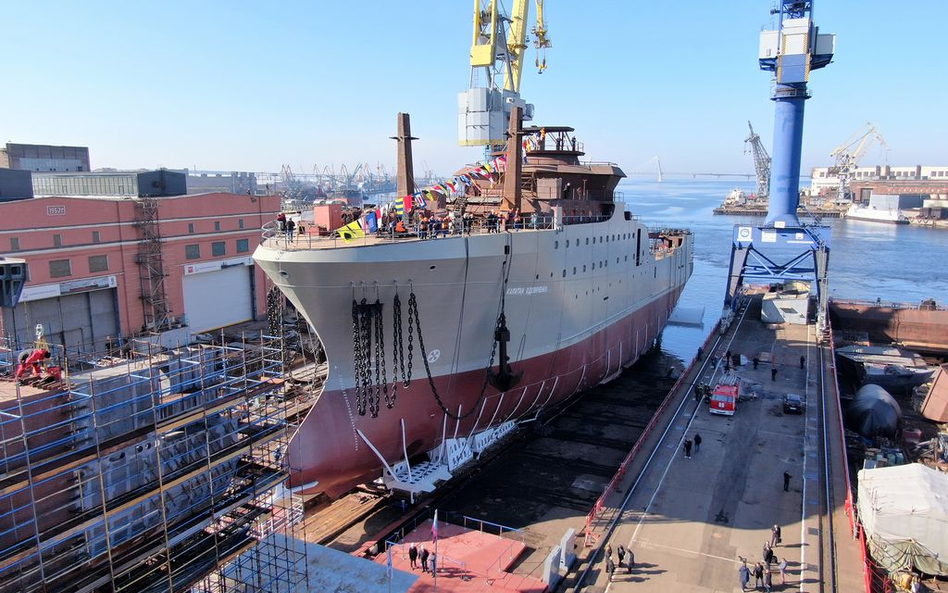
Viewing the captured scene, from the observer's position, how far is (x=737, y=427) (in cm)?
1806

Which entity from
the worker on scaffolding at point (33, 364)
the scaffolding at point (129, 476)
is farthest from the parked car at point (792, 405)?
the worker on scaffolding at point (33, 364)

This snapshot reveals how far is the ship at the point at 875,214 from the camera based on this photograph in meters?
98.6

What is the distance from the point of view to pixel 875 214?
103250 millimetres

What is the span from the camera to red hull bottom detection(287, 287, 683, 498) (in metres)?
12.8

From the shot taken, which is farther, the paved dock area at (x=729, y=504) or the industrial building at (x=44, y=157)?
the industrial building at (x=44, y=157)

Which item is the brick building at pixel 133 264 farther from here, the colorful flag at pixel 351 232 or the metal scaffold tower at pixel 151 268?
the colorful flag at pixel 351 232

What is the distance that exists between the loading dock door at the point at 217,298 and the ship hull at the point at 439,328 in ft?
56.3

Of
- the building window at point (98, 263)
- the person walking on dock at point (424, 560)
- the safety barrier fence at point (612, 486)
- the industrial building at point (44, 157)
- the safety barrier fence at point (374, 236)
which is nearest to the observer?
the person walking on dock at point (424, 560)

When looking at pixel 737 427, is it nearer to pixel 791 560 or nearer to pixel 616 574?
pixel 791 560

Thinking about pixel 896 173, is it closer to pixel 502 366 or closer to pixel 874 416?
pixel 874 416

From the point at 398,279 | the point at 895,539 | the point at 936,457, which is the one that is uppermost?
the point at 398,279

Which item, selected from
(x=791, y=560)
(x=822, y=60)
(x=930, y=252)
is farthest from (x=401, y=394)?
(x=930, y=252)

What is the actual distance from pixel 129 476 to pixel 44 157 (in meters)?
45.6

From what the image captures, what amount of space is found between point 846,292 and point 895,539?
42360mm
